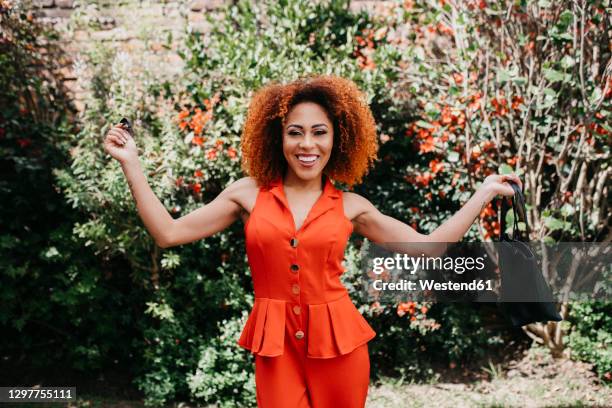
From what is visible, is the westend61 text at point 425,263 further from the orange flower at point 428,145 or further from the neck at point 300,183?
the neck at point 300,183

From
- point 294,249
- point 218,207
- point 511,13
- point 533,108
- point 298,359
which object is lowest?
point 298,359

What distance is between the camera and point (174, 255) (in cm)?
408

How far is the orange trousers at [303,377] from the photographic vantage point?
211 centimetres

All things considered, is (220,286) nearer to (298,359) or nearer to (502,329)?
(298,359)

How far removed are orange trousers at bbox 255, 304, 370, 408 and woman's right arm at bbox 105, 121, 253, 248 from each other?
0.48 metres

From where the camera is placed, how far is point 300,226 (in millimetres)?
2178

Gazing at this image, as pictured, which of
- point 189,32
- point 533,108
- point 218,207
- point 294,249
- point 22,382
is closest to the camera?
point 294,249

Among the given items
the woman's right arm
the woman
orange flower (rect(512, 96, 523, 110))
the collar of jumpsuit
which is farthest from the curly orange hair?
orange flower (rect(512, 96, 523, 110))

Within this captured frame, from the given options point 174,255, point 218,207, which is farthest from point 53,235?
point 218,207

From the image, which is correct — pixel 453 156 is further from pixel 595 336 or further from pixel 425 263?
pixel 595 336

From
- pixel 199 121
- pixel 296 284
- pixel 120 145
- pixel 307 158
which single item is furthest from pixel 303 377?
pixel 199 121

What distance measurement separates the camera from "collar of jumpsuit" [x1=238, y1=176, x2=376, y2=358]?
83.1 inches

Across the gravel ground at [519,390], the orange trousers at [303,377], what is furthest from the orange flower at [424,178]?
the orange trousers at [303,377]

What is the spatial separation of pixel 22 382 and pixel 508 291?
3929 mm
